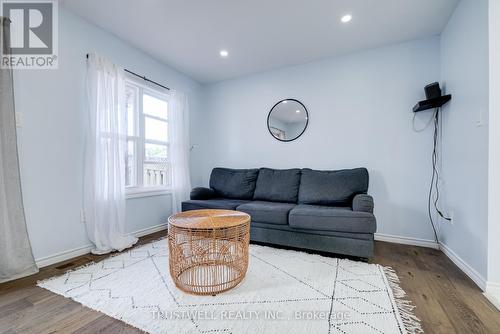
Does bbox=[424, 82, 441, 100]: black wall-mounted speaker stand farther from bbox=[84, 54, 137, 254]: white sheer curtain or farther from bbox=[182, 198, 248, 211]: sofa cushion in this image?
bbox=[84, 54, 137, 254]: white sheer curtain

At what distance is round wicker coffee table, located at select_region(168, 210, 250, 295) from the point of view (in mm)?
1611

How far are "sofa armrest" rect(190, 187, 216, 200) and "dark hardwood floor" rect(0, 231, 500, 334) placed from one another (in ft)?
4.80

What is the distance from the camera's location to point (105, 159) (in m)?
2.50

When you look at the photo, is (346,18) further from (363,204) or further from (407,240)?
(407,240)

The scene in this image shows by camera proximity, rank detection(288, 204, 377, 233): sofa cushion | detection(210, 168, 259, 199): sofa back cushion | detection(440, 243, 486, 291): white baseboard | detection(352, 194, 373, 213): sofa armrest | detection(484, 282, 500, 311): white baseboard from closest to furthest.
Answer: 1. detection(484, 282, 500, 311): white baseboard
2. detection(440, 243, 486, 291): white baseboard
3. detection(288, 204, 377, 233): sofa cushion
4. detection(352, 194, 373, 213): sofa armrest
5. detection(210, 168, 259, 199): sofa back cushion

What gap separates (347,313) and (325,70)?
2.97 meters

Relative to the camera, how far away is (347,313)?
4.54 ft

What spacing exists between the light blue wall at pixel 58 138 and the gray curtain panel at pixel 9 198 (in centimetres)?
9

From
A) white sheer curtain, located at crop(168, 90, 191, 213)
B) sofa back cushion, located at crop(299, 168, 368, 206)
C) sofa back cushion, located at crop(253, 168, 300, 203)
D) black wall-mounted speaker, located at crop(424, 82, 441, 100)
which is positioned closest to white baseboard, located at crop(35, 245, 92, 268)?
white sheer curtain, located at crop(168, 90, 191, 213)

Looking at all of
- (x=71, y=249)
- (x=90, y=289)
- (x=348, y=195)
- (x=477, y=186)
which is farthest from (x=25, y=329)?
(x=477, y=186)

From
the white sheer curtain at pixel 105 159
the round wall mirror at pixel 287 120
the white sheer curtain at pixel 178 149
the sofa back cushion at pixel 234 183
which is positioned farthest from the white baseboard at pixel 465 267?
the white sheer curtain at pixel 178 149

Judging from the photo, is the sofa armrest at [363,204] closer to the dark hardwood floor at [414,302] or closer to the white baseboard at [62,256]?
the dark hardwood floor at [414,302]

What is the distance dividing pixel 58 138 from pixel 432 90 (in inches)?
153

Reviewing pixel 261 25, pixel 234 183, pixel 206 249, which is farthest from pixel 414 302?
pixel 261 25
